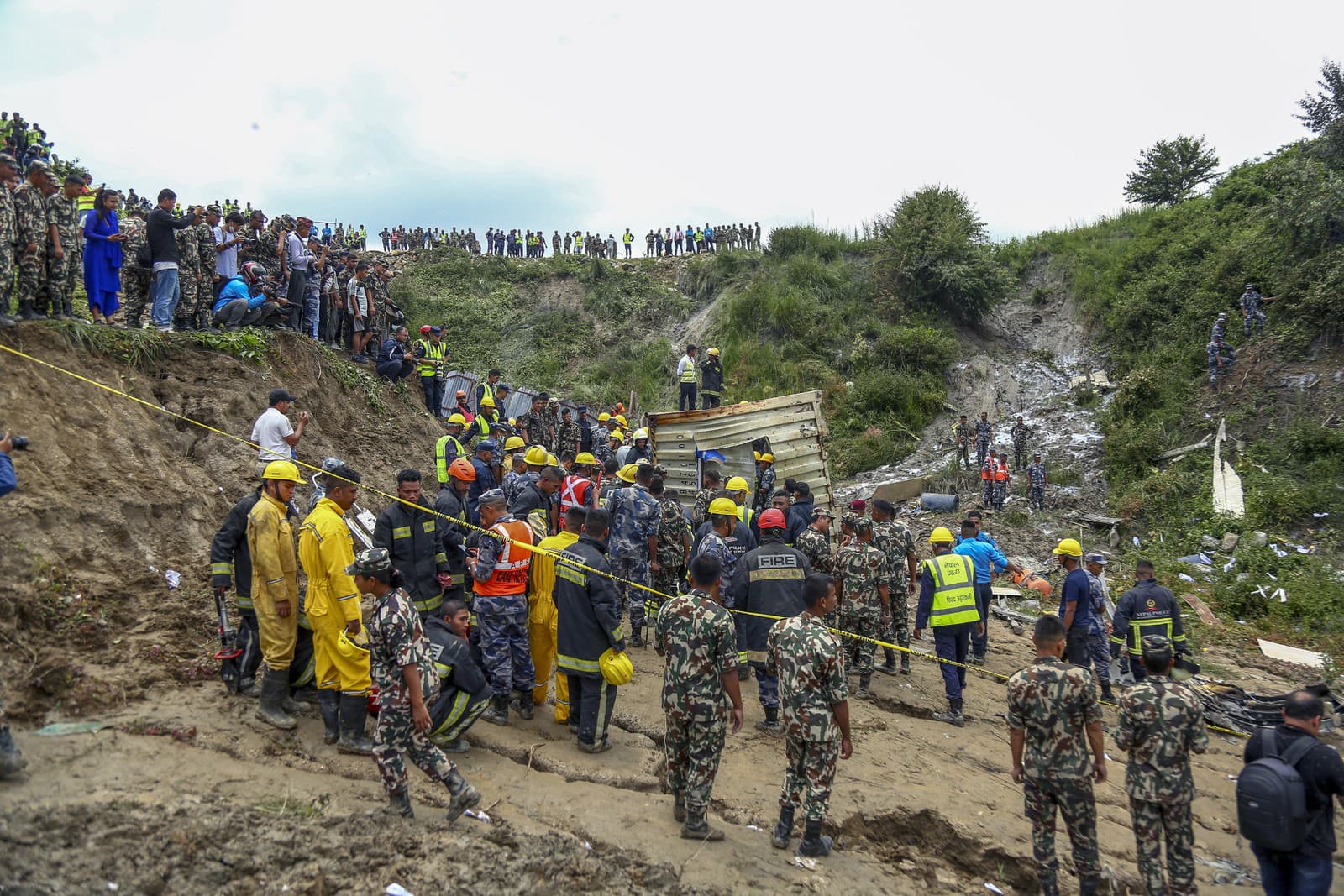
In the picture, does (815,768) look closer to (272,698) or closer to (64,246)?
(272,698)

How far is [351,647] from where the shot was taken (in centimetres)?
522

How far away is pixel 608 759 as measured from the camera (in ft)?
19.4

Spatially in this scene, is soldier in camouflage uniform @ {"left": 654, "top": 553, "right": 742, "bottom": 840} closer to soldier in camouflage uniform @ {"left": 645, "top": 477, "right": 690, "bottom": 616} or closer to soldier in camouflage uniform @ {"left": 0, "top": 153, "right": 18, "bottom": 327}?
soldier in camouflage uniform @ {"left": 645, "top": 477, "right": 690, "bottom": 616}

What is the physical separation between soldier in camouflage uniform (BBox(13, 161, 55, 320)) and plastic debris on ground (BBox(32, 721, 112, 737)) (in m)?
4.60

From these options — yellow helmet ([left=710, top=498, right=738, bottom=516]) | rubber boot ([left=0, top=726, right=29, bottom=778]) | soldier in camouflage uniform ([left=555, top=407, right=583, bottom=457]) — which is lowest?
rubber boot ([left=0, top=726, right=29, bottom=778])

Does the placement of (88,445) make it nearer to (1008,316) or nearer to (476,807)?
(476,807)

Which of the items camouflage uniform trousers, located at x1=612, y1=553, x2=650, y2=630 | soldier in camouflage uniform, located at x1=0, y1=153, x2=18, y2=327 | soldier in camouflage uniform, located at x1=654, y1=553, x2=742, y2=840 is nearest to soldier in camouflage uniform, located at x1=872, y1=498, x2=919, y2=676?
camouflage uniform trousers, located at x1=612, y1=553, x2=650, y2=630

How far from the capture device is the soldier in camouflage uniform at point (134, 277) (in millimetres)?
8891

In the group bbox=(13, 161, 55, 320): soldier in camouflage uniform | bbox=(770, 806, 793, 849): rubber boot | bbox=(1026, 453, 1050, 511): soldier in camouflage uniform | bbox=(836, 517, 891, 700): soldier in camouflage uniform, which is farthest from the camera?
bbox=(1026, 453, 1050, 511): soldier in camouflage uniform

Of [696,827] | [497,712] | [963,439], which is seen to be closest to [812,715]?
[696,827]

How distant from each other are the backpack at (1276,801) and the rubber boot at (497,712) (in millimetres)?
5021

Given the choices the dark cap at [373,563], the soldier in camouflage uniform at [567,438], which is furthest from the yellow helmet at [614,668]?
the soldier in camouflage uniform at [567,438]

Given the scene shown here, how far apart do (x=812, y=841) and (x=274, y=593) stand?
158 inches

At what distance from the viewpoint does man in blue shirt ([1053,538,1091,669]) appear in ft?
26.6
